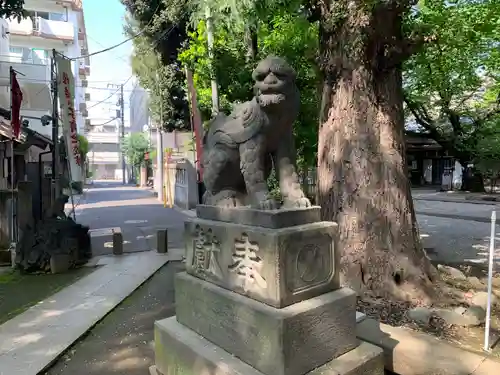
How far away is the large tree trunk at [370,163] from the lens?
16.8ft

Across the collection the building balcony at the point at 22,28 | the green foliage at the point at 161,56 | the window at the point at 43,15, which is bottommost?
the green foliage at the point at 161,56

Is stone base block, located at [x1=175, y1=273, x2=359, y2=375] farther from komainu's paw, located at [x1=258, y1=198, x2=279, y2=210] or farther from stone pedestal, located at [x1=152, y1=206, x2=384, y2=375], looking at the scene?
komainu's paw, located at [x1=258, y1=198, x2=279, y2=210]

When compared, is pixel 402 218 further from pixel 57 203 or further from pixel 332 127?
pixel 57 203

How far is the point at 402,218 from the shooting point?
530 cm

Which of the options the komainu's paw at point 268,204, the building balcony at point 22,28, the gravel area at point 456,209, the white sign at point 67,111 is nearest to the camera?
the komainu's paw at point 268,204

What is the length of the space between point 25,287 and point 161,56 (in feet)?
52.1

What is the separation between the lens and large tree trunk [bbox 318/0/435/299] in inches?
202

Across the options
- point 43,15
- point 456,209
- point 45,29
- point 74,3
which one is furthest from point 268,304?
point 74,3

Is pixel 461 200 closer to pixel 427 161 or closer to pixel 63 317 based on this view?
pixel 427 161

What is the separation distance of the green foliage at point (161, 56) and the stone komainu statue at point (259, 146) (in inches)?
611

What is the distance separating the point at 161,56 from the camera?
65.5 feet

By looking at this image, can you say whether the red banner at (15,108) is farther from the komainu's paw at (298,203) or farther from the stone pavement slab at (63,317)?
the komainu's paw at (298,203)

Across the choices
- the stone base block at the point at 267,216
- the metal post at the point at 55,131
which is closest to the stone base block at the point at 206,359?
the stone base block at the point at 267,216

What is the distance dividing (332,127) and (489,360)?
11.2ft
